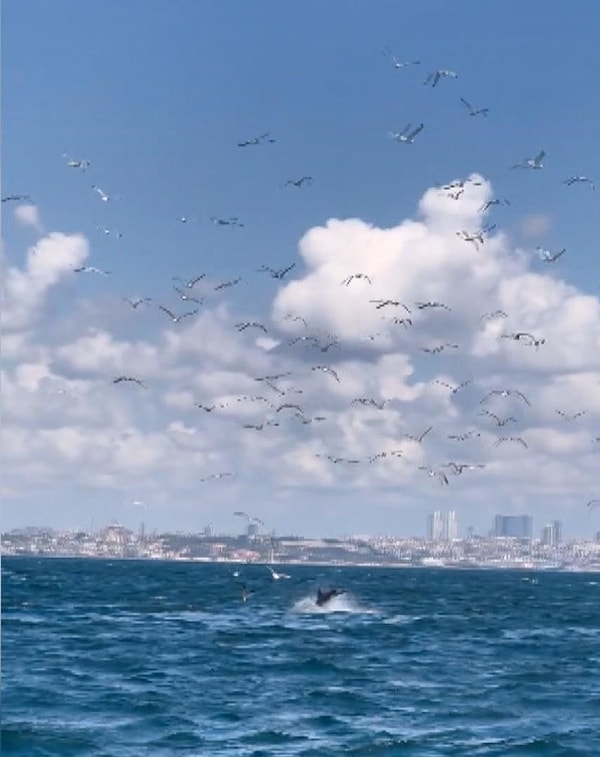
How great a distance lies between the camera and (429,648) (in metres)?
75.2

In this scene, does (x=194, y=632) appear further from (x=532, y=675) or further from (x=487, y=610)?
(x=487, y=610)

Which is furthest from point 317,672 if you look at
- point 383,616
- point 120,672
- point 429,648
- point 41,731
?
point 383,616

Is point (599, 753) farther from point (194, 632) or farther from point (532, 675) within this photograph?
point (194, 632)

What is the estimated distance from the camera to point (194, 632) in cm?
8294

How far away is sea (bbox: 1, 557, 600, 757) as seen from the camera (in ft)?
141

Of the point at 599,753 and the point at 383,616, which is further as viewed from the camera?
the point at 383,616

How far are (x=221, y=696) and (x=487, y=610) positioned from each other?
7411cm

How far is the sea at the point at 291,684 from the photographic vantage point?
42.9 m

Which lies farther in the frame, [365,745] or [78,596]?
[78,596]

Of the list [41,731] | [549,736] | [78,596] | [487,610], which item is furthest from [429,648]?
[78,596]

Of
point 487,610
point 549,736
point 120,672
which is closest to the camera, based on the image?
point 549,736

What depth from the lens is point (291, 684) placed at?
56.9m

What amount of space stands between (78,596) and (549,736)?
293 ft

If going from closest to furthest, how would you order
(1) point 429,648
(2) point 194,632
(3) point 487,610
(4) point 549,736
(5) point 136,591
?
(4) point 549,736 → (1) point 429,648 → (2) point 194,632 → (3) point 487,610 → (5) point 136,591
